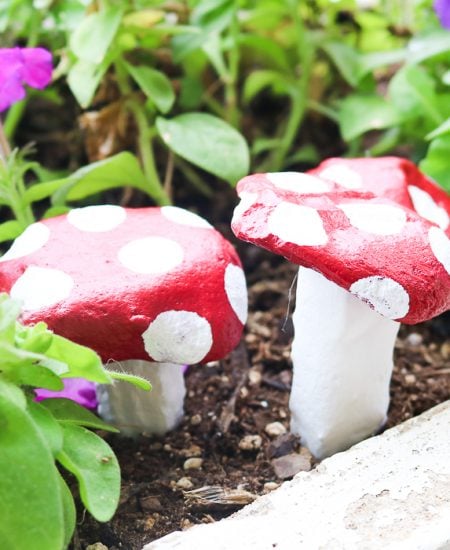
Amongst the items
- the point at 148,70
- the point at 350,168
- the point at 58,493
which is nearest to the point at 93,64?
the point at 148,70

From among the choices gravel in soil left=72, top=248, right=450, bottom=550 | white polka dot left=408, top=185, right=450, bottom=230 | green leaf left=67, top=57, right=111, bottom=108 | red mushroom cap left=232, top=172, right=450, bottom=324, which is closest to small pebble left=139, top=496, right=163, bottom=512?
gravel in soil left=72, top=248, right=450, bottom=550

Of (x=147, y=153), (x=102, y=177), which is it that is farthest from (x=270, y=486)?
(x=147, y=153)

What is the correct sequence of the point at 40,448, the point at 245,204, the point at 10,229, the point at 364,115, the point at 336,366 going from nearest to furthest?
the point at 40,448
the point at 245,204
the point at 336,366
the point at 10,229
the point at 364,115

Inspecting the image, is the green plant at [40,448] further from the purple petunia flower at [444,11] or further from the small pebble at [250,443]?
the purple petunia flower at [444,11]

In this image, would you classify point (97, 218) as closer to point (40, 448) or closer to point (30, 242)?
point (30, 242)

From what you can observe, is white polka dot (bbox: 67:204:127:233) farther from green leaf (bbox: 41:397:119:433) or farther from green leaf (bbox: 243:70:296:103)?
green leaf (bbox: 243:70:296:103)

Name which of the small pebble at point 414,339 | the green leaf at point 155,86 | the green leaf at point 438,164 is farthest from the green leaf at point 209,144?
the small pebble at point 414,339
